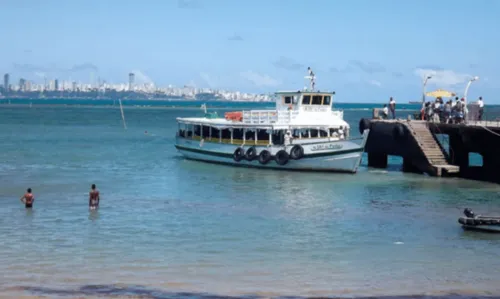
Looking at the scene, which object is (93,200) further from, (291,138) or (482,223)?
(291,138)

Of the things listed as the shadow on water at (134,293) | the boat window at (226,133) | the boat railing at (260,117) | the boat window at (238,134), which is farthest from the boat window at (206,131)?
the shadow on water at (134,293)

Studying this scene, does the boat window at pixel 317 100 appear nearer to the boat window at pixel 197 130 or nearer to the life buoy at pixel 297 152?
the life buoy at pixel 297 152

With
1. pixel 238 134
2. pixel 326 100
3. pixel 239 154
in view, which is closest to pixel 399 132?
pixel 326 100

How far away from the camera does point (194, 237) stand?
26.4 meters

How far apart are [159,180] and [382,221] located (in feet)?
55.8

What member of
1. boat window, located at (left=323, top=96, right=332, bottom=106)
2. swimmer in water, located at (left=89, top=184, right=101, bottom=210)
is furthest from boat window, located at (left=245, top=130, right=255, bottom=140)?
swimmer in water, located at (left=89, top=184, right=101, bottom=210)

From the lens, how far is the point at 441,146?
44.9 metres

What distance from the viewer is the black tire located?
46903 millimetres

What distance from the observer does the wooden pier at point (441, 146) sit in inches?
1647

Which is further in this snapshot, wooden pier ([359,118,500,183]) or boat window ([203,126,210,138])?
boat window ([203,126,210,138])

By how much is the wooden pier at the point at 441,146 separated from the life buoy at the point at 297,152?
5.55m

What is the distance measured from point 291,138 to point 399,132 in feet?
20.3

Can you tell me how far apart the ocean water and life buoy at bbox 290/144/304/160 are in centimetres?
120

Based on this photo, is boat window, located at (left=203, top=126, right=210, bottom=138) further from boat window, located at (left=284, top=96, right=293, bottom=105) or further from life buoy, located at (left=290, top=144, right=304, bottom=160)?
life buoy, located at (left=290, top=144, right=304, bottom=160)
